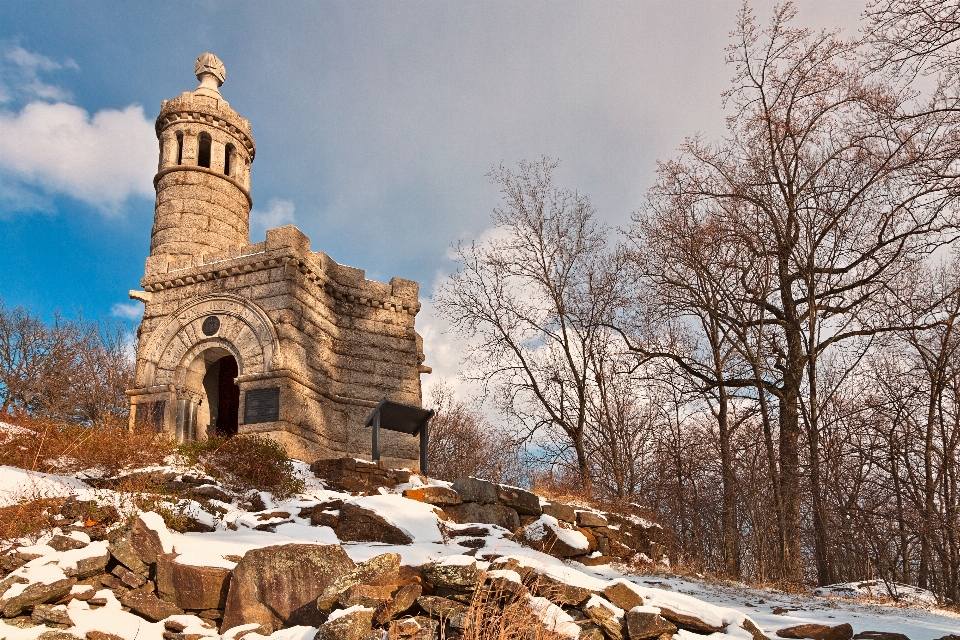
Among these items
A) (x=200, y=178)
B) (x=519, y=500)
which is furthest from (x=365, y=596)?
(x=200, y=178)

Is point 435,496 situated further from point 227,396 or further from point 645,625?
point 227,396

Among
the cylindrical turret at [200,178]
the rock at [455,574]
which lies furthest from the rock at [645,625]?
the cylindrical turret at [200,178]

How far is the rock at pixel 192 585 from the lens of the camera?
7.93 meters

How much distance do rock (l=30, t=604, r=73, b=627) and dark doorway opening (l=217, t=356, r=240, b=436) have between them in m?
13.0

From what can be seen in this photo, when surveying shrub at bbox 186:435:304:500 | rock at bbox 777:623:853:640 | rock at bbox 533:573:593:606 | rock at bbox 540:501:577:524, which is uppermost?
shrub at bbox 186:435:304:500

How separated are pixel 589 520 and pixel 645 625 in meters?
7.12

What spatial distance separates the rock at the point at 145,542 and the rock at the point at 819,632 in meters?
7.30

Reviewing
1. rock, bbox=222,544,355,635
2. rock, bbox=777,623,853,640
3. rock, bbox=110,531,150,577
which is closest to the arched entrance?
rock, bbox=110,531,150,577

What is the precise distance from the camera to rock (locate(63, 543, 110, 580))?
7691 mm

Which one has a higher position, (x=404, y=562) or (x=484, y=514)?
(x=484, y=514)

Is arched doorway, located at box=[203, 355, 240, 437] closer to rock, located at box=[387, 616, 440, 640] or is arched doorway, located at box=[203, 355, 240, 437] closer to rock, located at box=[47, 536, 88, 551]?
rock, located at box=[47, 536, 88, 551]

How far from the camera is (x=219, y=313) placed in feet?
57.6

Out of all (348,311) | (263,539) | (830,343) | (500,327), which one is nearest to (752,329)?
(830,343)

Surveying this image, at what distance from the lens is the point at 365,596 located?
7.23m
